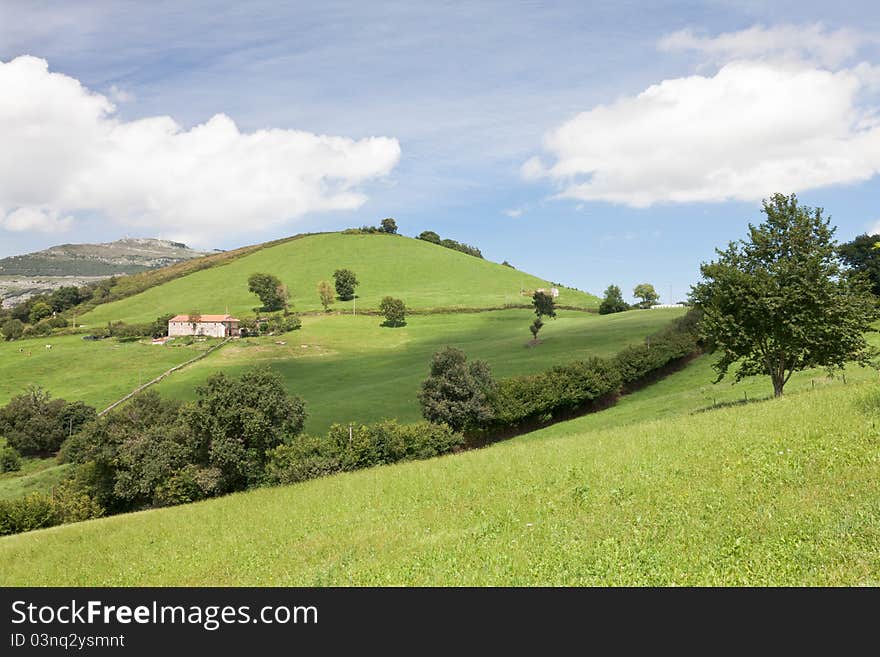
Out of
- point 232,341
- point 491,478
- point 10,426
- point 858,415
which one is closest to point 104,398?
point 10,426

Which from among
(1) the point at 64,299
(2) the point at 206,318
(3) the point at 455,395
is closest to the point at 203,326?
(2) the point at 206,318

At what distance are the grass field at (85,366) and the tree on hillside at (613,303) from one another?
105 meters

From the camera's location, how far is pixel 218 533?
2200 cm

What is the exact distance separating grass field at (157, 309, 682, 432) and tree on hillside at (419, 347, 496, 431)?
12791 mm

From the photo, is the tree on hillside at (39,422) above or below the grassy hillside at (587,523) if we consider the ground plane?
below

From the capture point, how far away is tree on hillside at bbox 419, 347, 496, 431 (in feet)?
202

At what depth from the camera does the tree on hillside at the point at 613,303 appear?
157m

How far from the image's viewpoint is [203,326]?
153250 mm

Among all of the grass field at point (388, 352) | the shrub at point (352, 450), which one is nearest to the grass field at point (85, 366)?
the grass field at point (388, 352)

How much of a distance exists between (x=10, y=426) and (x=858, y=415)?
107152 millimetres

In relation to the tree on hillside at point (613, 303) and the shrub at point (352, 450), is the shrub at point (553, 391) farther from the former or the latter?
the tree on hillside at point (613, 303)

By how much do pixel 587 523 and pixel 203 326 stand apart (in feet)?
508

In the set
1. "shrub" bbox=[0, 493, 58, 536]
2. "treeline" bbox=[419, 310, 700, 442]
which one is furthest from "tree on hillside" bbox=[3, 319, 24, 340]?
"treeline" bbox=[419, 310, 700, 442]

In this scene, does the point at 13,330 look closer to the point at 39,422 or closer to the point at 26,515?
the point at 39,422
